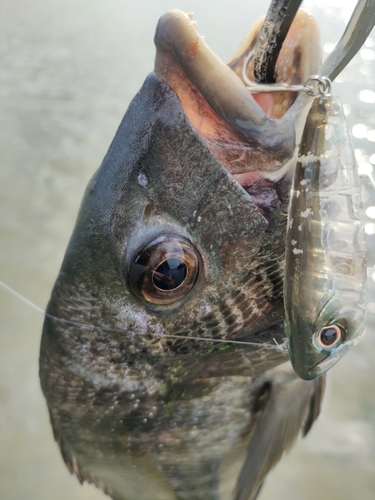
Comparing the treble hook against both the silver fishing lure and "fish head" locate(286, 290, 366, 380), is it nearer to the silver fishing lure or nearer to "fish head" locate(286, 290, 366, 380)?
the silver fishing lure

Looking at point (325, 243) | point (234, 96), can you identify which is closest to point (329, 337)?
point (325, 243)

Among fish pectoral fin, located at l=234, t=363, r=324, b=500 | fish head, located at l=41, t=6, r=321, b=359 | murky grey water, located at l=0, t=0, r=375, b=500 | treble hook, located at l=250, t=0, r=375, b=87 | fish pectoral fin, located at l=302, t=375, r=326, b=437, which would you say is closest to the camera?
treble hook, located at l=250, t=0, r=375, b=87

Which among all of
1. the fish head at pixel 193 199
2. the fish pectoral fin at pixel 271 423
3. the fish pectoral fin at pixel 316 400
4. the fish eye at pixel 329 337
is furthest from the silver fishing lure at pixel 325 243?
the fish pectoral fin at pixel 316 400

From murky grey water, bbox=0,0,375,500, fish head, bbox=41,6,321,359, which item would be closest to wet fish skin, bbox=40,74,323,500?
fish head, bbox=41,6,321,359

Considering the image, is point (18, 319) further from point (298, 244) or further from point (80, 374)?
point (298, 244)

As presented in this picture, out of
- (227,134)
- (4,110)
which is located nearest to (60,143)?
(4,110)

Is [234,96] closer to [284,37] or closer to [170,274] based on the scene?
[284,37]

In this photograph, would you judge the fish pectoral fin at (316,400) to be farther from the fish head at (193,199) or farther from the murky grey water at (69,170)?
the murky grey water at (69,170)
